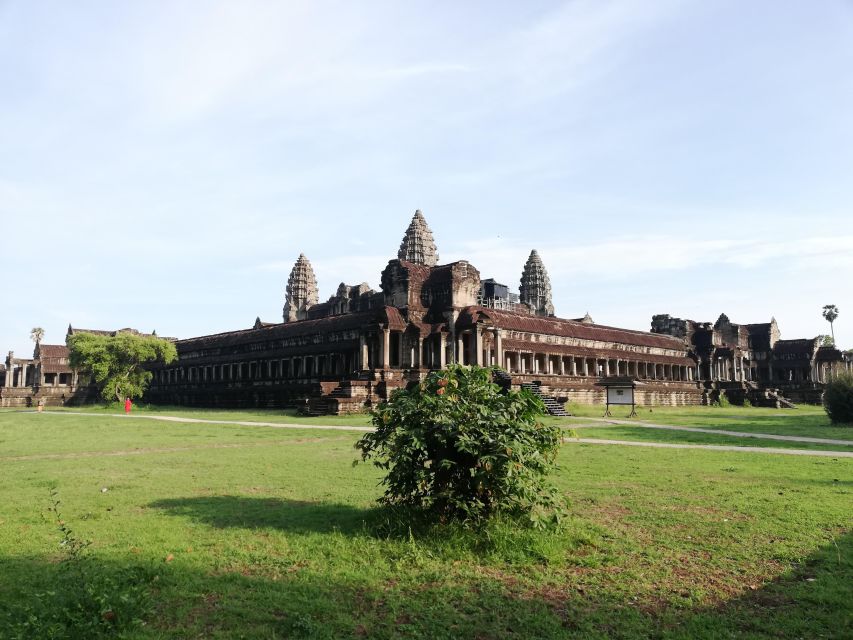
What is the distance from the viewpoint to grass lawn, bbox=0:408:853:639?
5.64m

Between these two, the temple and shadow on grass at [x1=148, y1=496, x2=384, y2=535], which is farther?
the temple

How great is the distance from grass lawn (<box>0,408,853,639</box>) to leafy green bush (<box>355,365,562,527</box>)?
1.30 feet

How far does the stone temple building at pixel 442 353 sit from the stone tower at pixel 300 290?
1.69m

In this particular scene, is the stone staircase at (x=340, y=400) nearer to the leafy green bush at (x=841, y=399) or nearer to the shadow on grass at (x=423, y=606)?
the leafy green bush at (x=841, y=399)

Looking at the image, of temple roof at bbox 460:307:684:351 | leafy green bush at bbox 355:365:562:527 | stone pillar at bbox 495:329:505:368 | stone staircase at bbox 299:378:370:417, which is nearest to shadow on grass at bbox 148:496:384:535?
leafy green bush at bbox 355:365:562:527

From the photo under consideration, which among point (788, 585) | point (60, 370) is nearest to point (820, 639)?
point (788, 585)

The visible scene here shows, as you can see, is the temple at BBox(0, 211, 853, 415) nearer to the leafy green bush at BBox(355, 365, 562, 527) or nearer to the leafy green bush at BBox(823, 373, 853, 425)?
the leafy green bush at BBox(823, 373, 853, 425)

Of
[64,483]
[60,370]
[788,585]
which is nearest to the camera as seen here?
[788,585]

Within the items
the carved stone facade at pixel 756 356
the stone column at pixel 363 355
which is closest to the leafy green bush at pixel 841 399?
the stone column at pixel 363 355

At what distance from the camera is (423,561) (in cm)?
722

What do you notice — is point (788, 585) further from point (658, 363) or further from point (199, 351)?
point (199, 351)

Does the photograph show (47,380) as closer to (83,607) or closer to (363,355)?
(363,355)

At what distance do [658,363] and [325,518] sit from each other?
220ft

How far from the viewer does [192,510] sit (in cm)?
984
